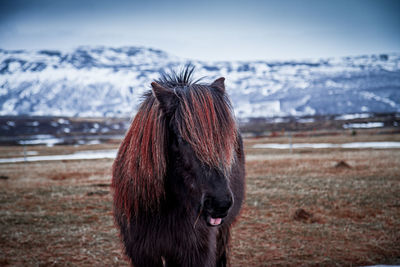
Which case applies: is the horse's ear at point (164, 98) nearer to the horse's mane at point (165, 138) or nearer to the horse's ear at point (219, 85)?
the horse's mane at point (165, 138)

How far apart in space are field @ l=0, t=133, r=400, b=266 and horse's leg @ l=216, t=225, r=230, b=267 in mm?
742

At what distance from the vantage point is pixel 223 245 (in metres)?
4.15

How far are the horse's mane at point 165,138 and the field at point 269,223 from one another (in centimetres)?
302

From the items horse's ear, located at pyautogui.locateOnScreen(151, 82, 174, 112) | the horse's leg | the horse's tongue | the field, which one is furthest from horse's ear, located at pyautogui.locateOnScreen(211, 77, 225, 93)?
the field

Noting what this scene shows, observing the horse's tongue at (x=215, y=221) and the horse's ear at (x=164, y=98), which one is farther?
the horse's ear at (x=164, y=98)

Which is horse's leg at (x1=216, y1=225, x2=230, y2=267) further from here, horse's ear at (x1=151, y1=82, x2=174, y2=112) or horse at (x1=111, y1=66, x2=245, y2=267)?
horse's ear at (x1=151, y1=82, x2=174, y2=112)

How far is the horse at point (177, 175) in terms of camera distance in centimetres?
223

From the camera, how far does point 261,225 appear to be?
6.77 m

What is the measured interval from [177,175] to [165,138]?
33 cm

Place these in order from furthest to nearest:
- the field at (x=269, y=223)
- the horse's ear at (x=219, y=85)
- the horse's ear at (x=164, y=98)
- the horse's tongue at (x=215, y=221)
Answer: the field at (x=269, y=223) → the horse's ear at (x=219, y=85) → the horse's ear at (x=164, y=98) → the horse's tongue at (x=215, y=221)

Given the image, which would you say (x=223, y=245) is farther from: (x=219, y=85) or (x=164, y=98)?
(x=164, y=98)

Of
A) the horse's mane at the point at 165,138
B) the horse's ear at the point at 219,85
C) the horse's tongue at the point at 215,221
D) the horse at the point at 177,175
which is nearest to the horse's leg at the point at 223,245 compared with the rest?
the horse at the point at 177,175

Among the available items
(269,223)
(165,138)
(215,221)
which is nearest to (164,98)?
(165,138)

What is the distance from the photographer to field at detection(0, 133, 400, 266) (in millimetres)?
5086
